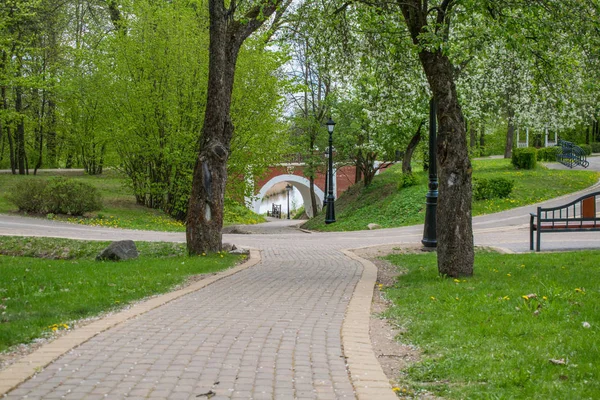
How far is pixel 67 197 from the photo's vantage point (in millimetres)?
23188

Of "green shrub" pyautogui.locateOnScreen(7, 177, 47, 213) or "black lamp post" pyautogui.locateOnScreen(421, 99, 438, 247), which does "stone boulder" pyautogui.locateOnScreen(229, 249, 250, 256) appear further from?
"green shrub" pyautogui.locateOnScreen(7, 177, 47, 213)

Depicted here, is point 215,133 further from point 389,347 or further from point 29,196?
point 29,196

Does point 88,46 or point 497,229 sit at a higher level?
point 88,46

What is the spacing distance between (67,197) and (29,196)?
4.61 ft

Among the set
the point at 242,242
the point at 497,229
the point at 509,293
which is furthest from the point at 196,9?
the point at 509,293

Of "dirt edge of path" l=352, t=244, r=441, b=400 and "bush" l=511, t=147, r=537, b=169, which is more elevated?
"bush" l=511, t=147, r=537, b=169

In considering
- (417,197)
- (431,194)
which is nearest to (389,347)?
(431,194)

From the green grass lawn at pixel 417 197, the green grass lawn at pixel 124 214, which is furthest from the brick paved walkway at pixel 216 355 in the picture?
the green grass lawn at pixel 417 197

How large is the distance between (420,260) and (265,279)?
383cm

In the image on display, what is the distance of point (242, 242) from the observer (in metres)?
18.3

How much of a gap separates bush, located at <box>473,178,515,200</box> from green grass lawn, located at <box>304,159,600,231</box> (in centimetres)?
36

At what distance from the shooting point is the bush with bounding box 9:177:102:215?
75.7 feet

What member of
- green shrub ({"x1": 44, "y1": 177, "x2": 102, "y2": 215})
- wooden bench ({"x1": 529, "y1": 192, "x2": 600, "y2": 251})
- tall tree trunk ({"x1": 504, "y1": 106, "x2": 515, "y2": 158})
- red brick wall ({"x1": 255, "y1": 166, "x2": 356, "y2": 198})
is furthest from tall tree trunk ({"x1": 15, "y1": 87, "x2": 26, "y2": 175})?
wooden bench ({"x1": 529, "y1": 192, "x2": 600, "y2": 251})

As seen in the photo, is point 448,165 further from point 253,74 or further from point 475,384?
point 253,74
